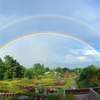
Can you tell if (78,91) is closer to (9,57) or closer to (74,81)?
(74,81)

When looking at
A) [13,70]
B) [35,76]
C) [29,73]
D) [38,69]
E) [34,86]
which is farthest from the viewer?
[38,69]

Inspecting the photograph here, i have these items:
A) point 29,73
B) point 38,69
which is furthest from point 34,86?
point 38,69

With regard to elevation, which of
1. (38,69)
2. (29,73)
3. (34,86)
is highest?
(38,69)

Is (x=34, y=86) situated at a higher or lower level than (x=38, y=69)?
lower

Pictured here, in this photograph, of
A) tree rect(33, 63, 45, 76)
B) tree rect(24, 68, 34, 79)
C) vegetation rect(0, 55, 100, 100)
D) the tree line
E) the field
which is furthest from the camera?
tree rect(33, 63, 45, 76)

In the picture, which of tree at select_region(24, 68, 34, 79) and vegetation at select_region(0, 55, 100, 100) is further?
tree at select_region(24, 68, 34, 79)

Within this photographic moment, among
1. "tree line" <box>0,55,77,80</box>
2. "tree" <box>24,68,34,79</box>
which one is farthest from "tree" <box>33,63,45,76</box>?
"tree" <box>24,68,34,79</box>

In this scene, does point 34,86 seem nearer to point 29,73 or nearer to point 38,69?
point 29,73

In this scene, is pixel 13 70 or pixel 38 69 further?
pixel 38 69

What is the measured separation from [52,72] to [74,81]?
3287 mm

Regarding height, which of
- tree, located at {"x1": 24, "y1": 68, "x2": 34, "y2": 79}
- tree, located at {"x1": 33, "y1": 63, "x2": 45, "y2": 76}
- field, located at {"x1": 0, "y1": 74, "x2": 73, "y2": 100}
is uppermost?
tree, located at {"x1": 33, "y1": 63, "x2": 45, "y2": 76}

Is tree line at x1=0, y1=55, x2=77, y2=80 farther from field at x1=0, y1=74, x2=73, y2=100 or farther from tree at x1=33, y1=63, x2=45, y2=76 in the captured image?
field at x1=0, y1=74, x2=73, y2=100

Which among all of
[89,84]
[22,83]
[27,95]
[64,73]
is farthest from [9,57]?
[89,84]

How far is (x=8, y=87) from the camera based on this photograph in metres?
21.1
